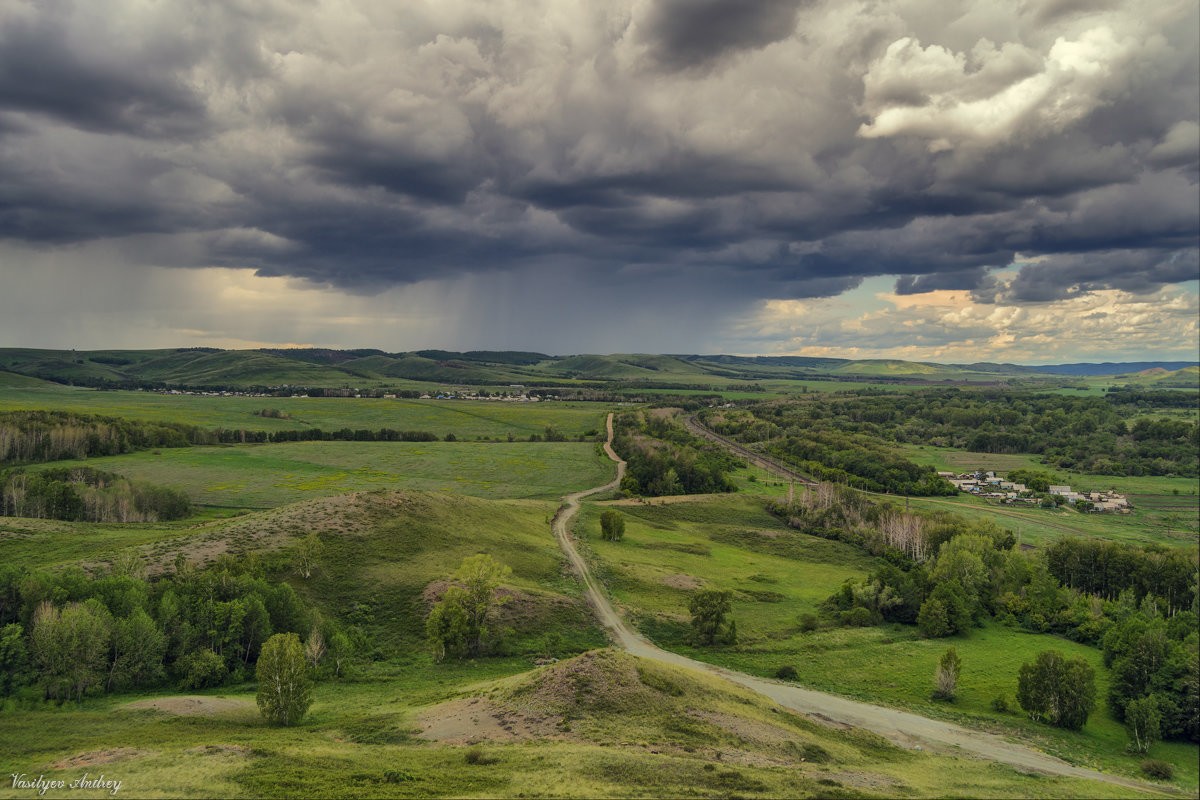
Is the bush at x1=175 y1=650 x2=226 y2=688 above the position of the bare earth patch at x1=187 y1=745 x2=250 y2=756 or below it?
below

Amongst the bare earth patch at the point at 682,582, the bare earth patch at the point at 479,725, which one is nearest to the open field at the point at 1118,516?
the bare earth patch at the point at 479,725

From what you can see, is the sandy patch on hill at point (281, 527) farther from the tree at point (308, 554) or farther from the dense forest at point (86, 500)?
the dense forest at point (86, 500)

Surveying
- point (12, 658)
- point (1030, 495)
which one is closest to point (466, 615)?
point (12, 658)

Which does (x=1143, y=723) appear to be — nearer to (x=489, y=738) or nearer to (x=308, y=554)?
(x=489, y=738)

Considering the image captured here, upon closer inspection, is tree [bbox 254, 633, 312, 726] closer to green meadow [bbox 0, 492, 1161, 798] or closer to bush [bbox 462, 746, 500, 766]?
green meadow [bbox 0, 492, 1161, 798]

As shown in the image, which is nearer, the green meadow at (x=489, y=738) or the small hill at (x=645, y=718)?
the green meadow at (x=489, y=738)

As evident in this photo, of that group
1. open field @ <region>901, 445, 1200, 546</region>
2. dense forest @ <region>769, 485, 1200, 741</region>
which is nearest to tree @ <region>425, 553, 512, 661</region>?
dense forest @ <region>769, 485, 1200, 741</region>
